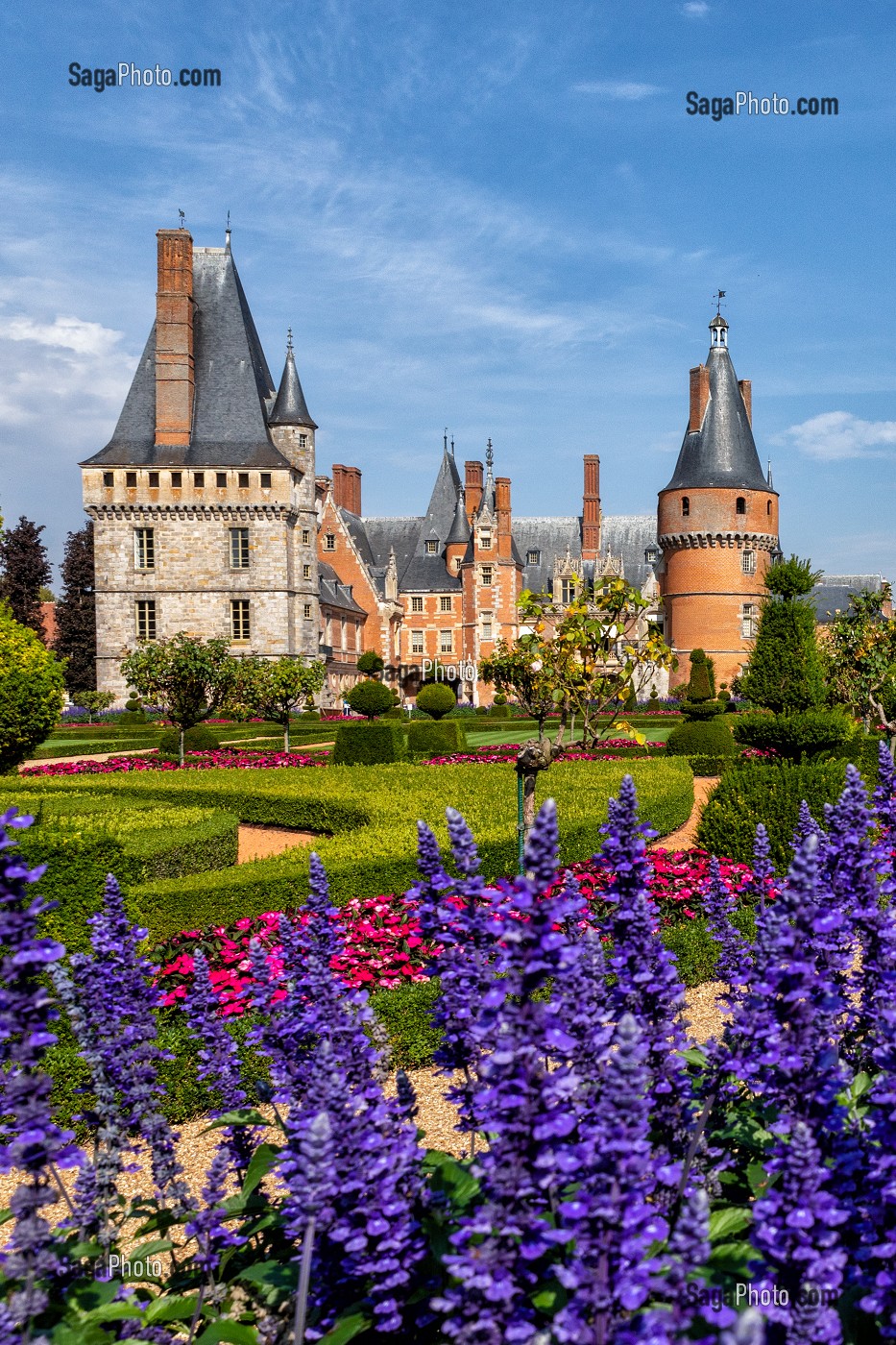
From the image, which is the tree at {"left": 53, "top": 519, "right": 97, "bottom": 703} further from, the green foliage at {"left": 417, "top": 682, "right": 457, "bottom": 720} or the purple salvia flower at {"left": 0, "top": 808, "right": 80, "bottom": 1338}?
the purple salvia flower at {"left": 0, "top": 808, "right": 80, "bottom": 1338}

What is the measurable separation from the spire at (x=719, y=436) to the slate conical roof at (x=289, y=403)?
1999 cm

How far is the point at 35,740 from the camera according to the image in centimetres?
1612

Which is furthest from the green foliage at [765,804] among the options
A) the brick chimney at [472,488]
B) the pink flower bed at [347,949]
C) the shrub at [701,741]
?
the brick chimney at [472,488]

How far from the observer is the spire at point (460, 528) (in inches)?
2266

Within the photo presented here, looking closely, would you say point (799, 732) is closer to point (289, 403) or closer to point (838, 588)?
point (289, 403)

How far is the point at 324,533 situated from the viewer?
54.5 meters

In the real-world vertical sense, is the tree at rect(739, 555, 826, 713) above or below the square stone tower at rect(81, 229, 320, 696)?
below

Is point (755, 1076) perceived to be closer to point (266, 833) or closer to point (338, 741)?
point (266, 833)

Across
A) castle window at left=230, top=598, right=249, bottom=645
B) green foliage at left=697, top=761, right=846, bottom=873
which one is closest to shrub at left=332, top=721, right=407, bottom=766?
green foliage at left=697, top=761, right=846, bottom=873

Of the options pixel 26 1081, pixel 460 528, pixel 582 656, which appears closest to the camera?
pixel 26 1081

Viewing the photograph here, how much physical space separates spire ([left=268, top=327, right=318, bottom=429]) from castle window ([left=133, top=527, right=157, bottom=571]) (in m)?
7.24

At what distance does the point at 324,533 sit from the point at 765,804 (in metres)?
46.5

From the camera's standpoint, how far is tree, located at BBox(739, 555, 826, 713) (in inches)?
495

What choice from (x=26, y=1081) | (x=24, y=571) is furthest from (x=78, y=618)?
(x=26, y=1081)
